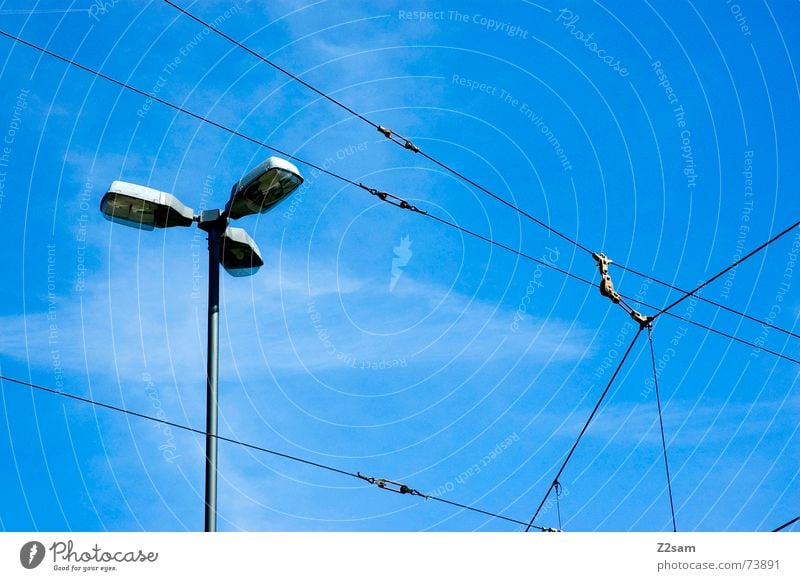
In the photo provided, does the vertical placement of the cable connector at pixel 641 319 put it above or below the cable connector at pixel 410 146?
below

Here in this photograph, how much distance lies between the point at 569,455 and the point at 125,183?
26.9ft

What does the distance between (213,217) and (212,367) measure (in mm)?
1783

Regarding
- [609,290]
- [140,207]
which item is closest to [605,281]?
[609,290]

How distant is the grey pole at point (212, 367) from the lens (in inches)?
431
